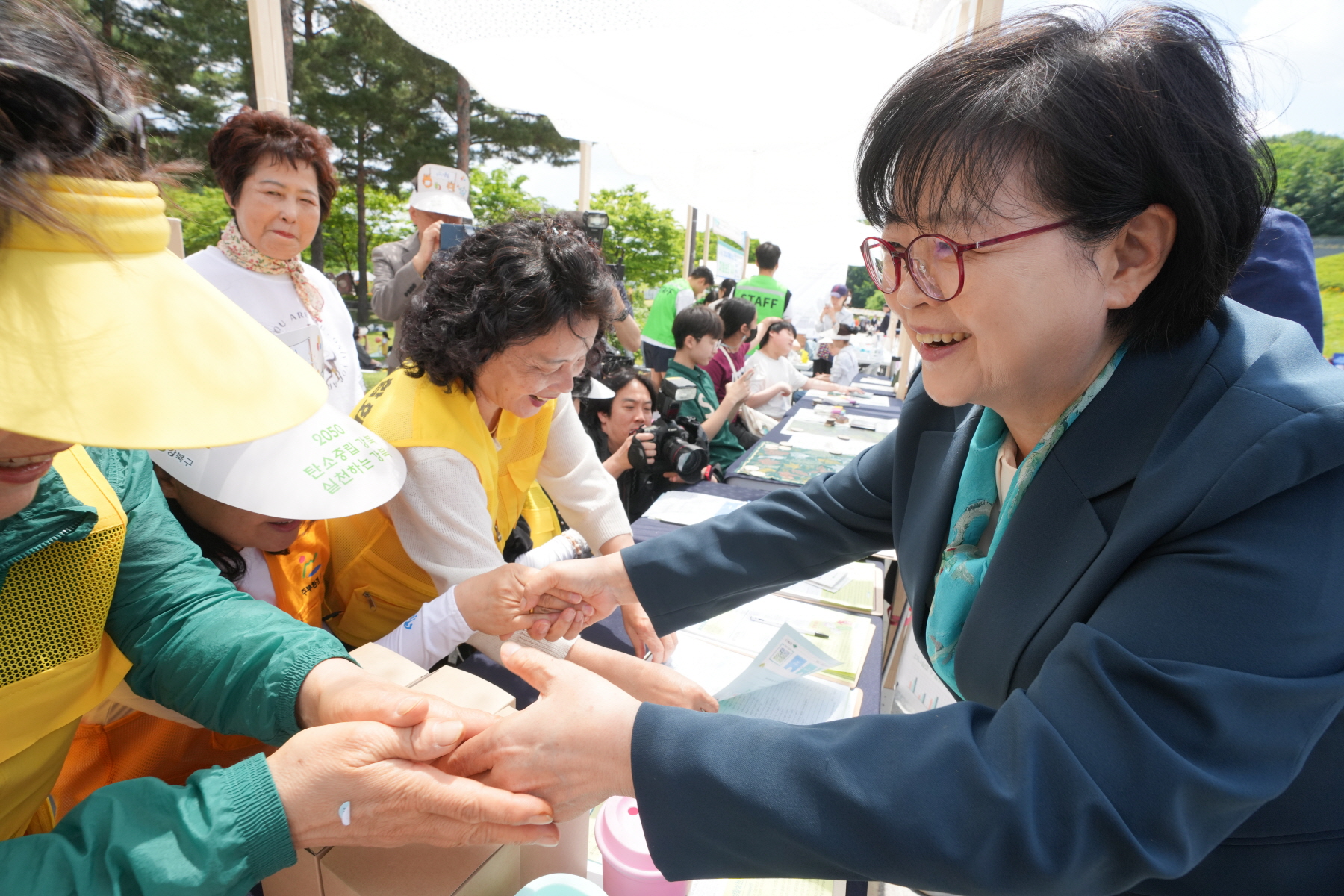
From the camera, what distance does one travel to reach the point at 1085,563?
100cm

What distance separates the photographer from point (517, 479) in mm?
→ 2395

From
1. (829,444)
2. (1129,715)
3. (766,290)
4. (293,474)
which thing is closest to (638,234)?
(766,290)

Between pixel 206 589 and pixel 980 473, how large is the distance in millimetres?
1528

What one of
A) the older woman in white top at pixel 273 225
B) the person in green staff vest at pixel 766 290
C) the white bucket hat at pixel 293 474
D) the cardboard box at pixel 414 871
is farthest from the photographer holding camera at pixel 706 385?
the cardboard box at pixel 414 871

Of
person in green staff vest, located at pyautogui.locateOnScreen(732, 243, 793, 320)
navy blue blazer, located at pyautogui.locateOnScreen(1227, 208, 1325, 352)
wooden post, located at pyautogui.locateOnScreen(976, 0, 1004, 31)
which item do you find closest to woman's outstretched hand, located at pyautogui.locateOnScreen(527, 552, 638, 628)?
navy blue blazer, located at pyautogui.locateOnScreen(1227, 208, 1325, 352)

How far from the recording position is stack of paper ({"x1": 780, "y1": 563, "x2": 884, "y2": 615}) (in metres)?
2.33

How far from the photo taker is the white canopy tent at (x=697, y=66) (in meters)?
3.55

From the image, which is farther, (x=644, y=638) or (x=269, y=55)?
(x=269, y=55)

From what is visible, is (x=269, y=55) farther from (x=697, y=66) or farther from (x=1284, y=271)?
(x=1284, y=271)

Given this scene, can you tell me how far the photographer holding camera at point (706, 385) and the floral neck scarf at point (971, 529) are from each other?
357 cm

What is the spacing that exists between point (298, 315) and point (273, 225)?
38 cm

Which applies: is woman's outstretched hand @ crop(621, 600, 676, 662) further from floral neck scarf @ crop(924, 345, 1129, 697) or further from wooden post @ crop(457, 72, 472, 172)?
wooden post @ crop(457, 72, 472, 172)

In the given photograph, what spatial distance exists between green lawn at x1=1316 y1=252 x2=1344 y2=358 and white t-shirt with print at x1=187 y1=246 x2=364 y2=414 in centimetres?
1685

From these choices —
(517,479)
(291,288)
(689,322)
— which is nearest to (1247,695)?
(517,479)
